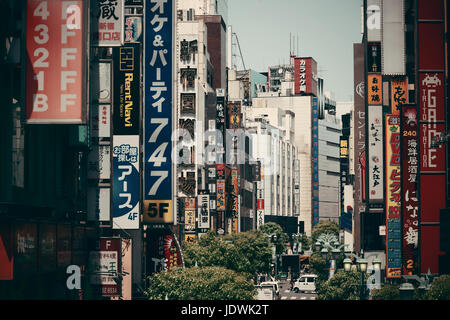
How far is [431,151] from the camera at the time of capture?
53125 millimetres

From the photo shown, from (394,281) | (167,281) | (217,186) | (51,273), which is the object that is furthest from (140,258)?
(217,186)

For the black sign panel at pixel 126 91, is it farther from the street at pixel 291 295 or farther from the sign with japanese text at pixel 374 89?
the street at pixel 291 295

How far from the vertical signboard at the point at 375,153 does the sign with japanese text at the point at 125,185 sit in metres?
30.6

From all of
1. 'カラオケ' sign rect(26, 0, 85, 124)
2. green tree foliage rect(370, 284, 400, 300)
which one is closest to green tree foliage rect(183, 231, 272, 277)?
green tree foliage rect(370, 284, 400, 300)

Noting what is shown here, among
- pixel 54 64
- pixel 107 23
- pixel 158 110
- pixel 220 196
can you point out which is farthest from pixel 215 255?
pixel 220 196

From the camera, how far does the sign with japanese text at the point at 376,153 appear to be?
72.4 m

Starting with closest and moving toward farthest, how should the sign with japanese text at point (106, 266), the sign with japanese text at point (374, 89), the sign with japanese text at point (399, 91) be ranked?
the sign with japanese text at point (106, 266) → the sign with japanese text at point (399, 91) → the sign with japanese text at point (374, 89)

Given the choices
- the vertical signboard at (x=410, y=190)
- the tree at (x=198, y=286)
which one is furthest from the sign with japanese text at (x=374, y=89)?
the tree at (x=198, y=286)

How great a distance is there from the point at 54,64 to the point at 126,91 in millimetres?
15030

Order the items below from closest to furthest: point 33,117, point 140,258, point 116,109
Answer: point 33,117 → point 116,109 → point 140,258

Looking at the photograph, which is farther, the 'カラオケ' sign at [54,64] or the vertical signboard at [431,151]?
the vertical signboard at [431,151]

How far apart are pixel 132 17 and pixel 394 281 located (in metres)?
26.4
